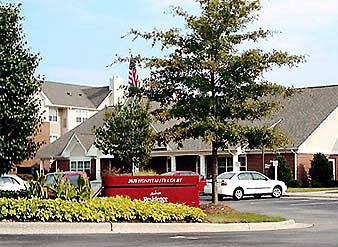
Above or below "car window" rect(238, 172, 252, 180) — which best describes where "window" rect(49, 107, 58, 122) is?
above

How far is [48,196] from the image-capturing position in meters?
18.1

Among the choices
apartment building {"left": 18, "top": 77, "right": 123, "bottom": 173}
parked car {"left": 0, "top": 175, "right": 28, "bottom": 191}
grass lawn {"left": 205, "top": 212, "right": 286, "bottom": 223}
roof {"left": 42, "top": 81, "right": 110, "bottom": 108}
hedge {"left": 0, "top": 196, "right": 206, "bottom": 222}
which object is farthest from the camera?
roof {"left": 42, "top": 81, "right": 110, "bottom": 108}

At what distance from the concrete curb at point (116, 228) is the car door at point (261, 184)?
56.5ft

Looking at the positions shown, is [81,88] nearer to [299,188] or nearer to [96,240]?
[299,188]

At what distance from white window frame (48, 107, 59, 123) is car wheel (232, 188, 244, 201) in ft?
135

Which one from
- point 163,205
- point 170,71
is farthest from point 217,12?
point 163,205

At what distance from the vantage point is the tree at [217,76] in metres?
20.5

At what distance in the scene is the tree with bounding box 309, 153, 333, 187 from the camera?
45750 millimetres

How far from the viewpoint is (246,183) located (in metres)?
35.5

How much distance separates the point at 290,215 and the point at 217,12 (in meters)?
7.88

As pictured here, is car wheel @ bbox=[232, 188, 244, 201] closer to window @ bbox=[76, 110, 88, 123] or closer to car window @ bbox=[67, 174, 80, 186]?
car window @ bbox=[67, 174, 80, 186]

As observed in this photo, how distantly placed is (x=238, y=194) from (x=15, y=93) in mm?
18186

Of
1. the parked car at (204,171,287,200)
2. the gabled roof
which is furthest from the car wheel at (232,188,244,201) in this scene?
the gabled roof

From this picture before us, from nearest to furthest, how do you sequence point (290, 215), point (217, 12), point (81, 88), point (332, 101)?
point (217, 12) → point (290, 215) → point (332, 101) → point (81, 88)
